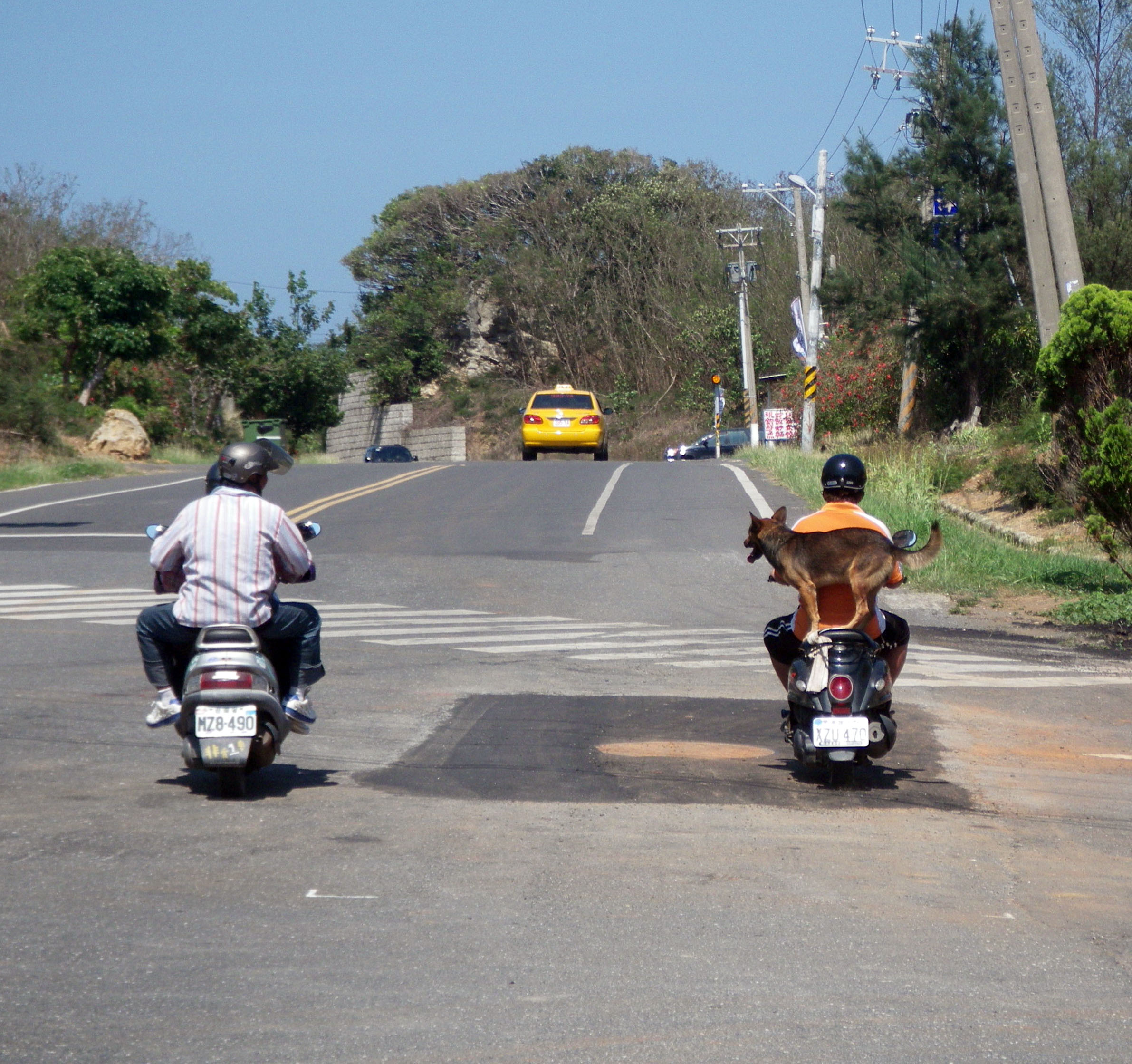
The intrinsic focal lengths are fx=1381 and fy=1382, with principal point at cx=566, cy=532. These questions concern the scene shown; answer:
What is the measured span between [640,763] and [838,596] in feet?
4.30

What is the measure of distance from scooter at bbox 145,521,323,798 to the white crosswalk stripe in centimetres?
411

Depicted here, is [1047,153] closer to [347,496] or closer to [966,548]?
[966,548]

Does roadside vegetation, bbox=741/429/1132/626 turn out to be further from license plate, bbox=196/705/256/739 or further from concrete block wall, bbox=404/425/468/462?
concrete block wall, bbox=404/425/468/462

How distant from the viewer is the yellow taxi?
36969mm

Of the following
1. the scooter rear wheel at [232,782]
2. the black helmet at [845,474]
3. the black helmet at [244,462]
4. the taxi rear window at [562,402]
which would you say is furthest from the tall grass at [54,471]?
the black helmet at [845,474]

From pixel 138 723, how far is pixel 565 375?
61.6 m

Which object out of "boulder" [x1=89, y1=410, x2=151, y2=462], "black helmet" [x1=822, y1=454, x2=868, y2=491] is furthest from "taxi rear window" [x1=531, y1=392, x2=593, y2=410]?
"black helmet" [x1=822, y1=454, x2=868, y2=491]

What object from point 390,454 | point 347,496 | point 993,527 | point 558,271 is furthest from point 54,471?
point 558,271

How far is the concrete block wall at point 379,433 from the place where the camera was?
66.3m

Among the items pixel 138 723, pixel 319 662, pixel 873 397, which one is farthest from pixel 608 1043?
pixel 873 397

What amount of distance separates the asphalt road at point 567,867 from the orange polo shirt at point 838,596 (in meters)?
0.78

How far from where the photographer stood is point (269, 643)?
6.39 metres

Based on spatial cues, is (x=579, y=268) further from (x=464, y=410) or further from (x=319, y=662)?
(x=319, y=662)

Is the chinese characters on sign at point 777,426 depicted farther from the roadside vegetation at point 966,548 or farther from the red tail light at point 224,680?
the red tail light at point 224,680
